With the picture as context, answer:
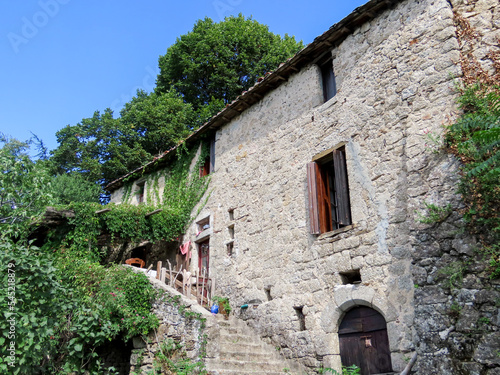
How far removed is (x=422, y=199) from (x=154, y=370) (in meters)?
5.32

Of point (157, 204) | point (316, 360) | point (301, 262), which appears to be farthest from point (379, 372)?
point (157, 204)

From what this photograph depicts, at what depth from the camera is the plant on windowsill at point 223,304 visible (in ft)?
29.4

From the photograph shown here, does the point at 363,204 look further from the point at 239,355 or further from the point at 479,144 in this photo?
the point at 239,355

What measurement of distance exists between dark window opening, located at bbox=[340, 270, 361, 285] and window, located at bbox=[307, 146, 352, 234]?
82cm

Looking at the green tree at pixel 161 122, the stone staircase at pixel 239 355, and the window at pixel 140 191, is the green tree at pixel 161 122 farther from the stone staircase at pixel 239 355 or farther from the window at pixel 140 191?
the stone staircase at pixel 239 355

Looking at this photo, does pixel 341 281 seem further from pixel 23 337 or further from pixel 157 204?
pixel 157 204

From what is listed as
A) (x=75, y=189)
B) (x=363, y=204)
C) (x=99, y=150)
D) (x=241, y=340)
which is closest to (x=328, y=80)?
(x=363, y=204)

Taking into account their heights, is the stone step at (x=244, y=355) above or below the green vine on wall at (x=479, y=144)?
below

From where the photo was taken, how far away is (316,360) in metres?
6.75

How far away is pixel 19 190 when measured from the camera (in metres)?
6.46

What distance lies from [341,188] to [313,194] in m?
0.61

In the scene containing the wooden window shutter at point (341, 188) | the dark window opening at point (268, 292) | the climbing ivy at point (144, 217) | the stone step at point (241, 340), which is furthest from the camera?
the climbing ivy at point (144, 217)

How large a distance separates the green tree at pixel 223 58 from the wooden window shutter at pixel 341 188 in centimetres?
1346

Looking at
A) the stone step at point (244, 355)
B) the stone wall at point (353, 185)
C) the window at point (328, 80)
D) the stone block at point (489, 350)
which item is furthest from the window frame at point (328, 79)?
the stone block at point (489, 350)
